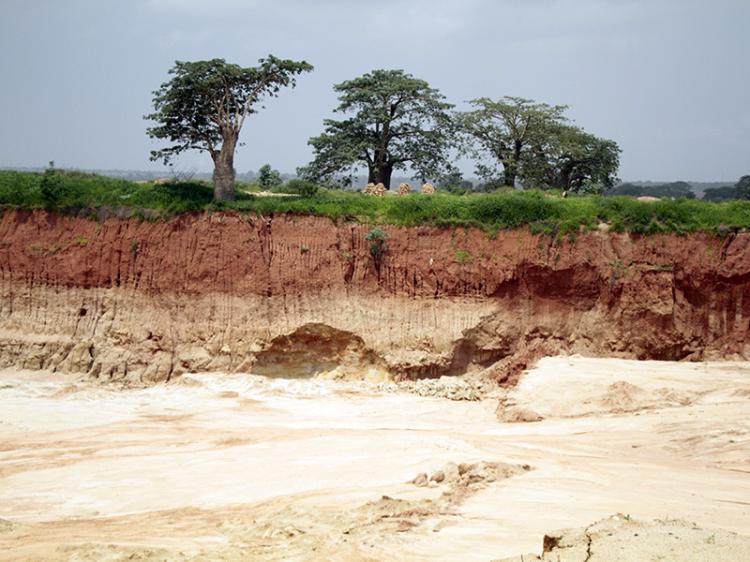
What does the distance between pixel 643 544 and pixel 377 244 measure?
15.1 meters

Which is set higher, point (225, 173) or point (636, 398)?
point (225, 173)

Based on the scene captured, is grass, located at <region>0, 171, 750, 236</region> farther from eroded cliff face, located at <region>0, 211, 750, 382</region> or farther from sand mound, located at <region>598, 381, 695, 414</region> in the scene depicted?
sand mound, located at <region>598, 381, 695, 414</region>

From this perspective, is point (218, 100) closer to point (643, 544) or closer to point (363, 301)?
point (363, 301)

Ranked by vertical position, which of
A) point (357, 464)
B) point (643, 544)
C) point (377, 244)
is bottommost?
point (357, 464)

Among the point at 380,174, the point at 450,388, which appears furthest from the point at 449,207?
the point at 380,174

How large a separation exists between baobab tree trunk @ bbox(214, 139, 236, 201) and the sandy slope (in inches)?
205

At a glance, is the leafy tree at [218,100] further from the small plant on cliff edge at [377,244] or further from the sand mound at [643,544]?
the sand mound at [643,544]

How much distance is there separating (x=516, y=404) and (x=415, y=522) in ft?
25.2

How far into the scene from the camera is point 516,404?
730 inches

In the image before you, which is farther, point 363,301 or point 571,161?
point 571,161

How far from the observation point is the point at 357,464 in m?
14.9

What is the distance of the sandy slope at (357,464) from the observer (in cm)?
1091

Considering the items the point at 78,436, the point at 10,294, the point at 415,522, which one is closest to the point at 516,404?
the point at 415,522

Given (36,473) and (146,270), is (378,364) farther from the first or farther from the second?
(36,473)
